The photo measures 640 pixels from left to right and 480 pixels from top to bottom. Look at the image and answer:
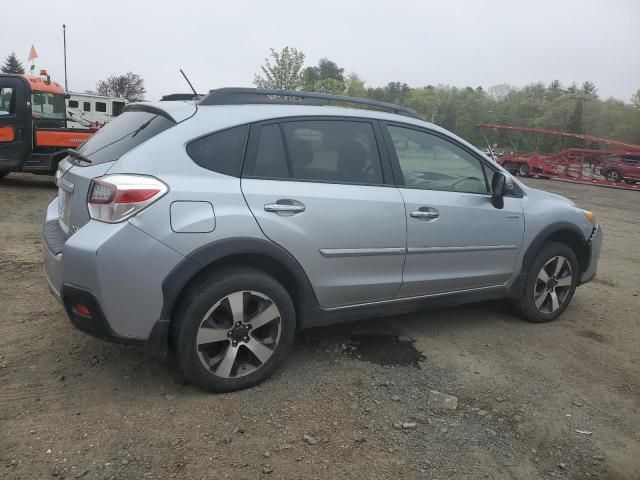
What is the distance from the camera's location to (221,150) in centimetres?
291

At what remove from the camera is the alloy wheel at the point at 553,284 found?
172 inches

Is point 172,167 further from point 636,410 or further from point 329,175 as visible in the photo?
point 636,410

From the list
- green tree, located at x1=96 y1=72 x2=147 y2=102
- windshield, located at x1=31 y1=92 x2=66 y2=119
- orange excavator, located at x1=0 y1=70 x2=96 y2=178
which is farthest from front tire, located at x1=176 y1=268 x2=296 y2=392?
green tree, located at x1=96 y1=72 x2=147 y2=102

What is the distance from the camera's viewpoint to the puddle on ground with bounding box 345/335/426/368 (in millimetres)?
3541

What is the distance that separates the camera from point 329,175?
3225mm

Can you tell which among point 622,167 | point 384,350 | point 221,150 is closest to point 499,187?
point 384,350

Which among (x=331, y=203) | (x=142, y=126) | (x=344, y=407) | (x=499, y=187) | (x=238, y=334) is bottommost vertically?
(x=344, y=407)

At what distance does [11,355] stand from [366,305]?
2266mm

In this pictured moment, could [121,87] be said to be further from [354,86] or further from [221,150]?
[221,150]

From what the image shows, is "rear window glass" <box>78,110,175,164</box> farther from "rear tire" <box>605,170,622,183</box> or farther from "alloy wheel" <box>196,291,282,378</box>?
"rear tire" <box>605,170,622,183</box>

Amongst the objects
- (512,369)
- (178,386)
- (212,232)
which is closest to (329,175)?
(212,232)

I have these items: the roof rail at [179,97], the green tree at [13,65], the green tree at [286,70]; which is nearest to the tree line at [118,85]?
the green tree at [13,65]

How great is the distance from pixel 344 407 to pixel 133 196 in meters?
1.60

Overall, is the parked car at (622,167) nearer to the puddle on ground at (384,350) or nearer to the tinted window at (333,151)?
the puddle on ground at (384,350)
